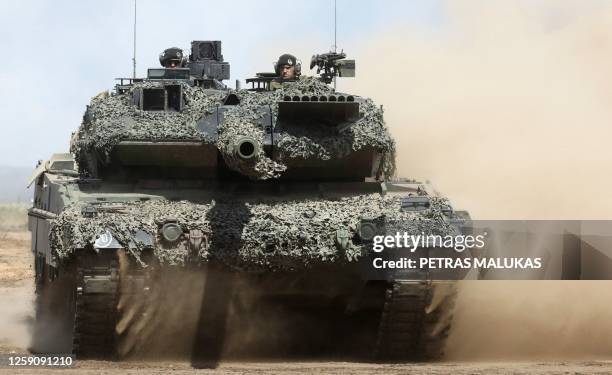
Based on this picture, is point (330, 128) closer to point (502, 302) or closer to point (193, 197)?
point (193, 197)

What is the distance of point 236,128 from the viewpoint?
13.7 metres

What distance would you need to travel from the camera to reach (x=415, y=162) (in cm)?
2261

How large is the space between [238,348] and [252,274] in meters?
1.44

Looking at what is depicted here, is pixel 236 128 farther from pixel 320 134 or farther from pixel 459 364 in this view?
pixel 459 364

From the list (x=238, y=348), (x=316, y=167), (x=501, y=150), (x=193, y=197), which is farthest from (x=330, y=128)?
(x=501, y=150)

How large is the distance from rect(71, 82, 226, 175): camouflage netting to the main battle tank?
0.02 m

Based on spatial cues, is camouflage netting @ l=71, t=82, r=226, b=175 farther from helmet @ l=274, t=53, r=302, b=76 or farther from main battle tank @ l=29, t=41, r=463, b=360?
helmet @ l=274, t=53, r=302, b=76

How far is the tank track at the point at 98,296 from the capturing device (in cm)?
1263

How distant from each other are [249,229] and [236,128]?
1231mm

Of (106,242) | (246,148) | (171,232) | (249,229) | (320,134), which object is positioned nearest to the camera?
(106,242)

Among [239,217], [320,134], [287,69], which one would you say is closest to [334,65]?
[287,69]

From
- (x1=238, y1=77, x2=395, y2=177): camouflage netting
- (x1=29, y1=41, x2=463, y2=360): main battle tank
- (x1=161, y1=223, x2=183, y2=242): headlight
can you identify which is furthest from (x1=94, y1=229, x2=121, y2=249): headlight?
(x1=238, y1=77, x2=395, y2=177): camouflage netting

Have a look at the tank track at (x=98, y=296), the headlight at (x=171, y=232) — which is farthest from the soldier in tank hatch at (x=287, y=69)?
the tank track at (x=98, y=296)

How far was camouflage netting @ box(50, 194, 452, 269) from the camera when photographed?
1284cm
